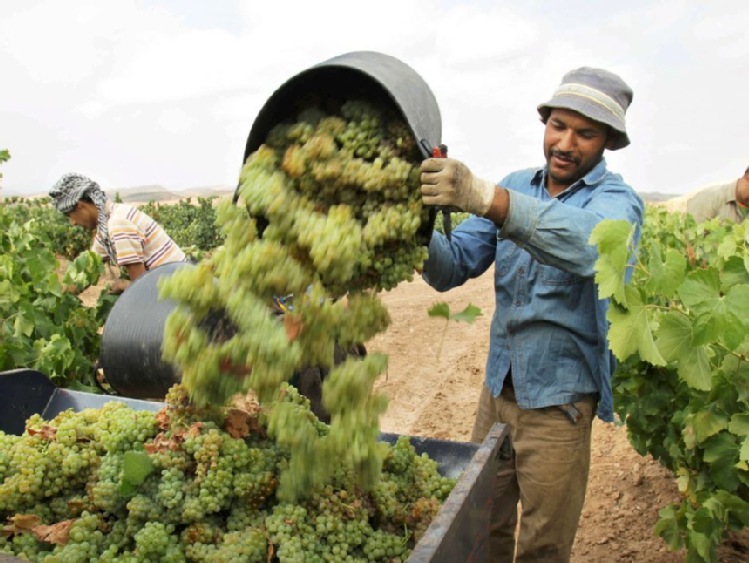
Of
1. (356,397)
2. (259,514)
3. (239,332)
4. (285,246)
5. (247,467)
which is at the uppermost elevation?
(285,246)

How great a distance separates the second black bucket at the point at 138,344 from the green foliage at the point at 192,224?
13.6 metres

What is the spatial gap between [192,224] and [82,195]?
15.6m

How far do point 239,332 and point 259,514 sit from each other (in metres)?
0.58

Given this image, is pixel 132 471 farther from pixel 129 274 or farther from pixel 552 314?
pixel 129 274

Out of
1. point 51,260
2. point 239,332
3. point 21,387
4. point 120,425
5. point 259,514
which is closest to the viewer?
point 239,332

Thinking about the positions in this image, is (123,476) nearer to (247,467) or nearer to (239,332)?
(247,467)

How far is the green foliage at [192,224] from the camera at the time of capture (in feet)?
63.8

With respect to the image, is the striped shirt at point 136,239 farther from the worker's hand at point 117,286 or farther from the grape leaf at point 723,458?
the grape leaf at point 723,458

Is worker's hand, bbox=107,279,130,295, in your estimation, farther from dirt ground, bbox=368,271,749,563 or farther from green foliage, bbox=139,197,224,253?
green foliage, bbox=139,197,224,253

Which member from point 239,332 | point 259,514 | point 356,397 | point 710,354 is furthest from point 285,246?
point 710,354

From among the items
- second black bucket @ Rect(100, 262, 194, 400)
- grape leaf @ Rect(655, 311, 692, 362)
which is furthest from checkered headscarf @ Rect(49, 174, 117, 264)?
grape leaf @ Rect(655, 311, 692, 362)

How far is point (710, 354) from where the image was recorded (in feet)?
9.58

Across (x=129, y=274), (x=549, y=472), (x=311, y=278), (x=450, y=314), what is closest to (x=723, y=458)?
(x=549, y=472)

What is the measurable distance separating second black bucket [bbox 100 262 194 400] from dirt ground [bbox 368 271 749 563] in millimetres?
1607
